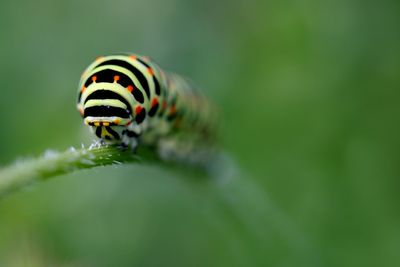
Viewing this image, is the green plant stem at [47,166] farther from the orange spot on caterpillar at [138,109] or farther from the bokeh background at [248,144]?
the bokeh background at [248,144]

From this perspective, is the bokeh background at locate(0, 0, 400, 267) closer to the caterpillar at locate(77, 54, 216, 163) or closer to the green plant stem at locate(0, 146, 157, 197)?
the caterpillar at locate(77, 54, 216, 163)

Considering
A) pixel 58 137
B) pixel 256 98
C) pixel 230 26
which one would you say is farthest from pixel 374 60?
pixel 58 137

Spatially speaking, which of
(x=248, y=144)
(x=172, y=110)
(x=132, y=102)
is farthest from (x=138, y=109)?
(x=248, y=144)

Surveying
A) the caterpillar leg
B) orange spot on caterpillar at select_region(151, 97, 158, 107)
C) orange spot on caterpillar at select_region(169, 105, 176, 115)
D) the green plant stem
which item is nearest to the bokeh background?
orange spot on caterpillar at select_region(169, 105, 176, 115)

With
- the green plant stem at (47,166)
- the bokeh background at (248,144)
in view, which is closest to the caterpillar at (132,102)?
the green plant stem at (47,166)

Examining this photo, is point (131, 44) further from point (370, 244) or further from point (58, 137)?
point (370, 244)

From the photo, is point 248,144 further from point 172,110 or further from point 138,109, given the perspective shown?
point 138,109

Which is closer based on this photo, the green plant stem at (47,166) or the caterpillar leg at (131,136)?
the green plant stem at (47,166)
